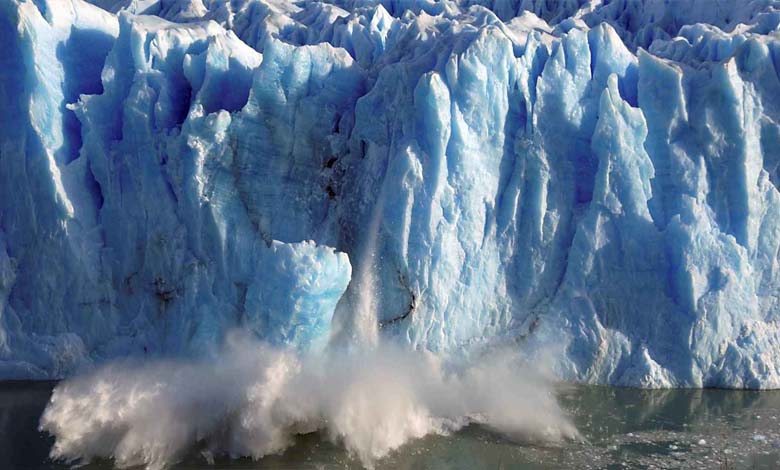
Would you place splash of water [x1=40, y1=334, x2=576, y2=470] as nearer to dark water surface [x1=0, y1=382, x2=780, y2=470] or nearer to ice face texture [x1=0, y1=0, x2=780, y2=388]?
dark water surface [x1=0, y1=382, x2=780, y2=470]

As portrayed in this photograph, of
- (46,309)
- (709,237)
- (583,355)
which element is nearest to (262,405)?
(46,309)

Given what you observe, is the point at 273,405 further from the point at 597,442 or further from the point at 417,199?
the point at 597,442

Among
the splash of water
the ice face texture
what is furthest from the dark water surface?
the ice face texture

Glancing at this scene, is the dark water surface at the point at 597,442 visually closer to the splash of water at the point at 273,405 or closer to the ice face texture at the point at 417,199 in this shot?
the splash of water at the point at 273,405

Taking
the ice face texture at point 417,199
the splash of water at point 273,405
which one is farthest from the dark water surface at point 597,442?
the ice face texture at point 417,199

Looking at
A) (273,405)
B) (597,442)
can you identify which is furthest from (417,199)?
(597,442)

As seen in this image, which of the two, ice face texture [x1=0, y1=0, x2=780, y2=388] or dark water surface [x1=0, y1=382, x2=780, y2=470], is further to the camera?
ice face texture [x1=0, y1=0, x2=780, y2=388]
